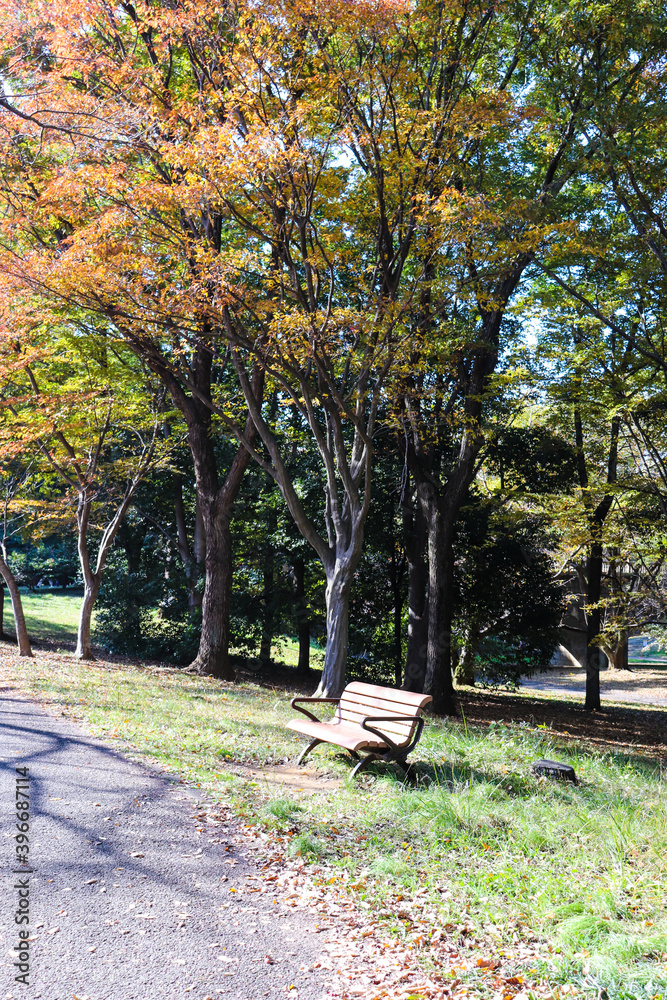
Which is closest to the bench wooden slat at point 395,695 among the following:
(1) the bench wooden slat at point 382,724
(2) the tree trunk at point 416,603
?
(1) the bench wooden slat at point 382,724

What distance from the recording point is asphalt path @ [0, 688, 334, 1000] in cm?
323

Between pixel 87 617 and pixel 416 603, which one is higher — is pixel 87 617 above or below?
below

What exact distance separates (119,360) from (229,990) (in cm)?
1243

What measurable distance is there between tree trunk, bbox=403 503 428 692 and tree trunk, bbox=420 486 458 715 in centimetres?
146

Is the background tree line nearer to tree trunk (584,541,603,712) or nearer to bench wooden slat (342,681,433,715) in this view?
tree trunk (584,541,603,712)

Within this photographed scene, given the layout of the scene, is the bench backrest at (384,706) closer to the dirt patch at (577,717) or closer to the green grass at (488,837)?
the green grass at (488,837)

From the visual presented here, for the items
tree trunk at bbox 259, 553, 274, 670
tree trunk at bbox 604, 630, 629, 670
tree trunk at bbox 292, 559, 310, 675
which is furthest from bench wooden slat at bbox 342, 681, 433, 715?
tree trunk at bbox 604, 630, 629, 670

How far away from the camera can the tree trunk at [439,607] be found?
1298 cm

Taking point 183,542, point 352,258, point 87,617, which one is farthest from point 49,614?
point 352,258

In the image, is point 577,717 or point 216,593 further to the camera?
point 577,717

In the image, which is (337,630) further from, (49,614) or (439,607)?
(49,614)

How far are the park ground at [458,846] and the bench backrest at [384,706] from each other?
0.36 metres

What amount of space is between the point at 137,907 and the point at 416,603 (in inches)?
451

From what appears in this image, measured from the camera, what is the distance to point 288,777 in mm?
6426
